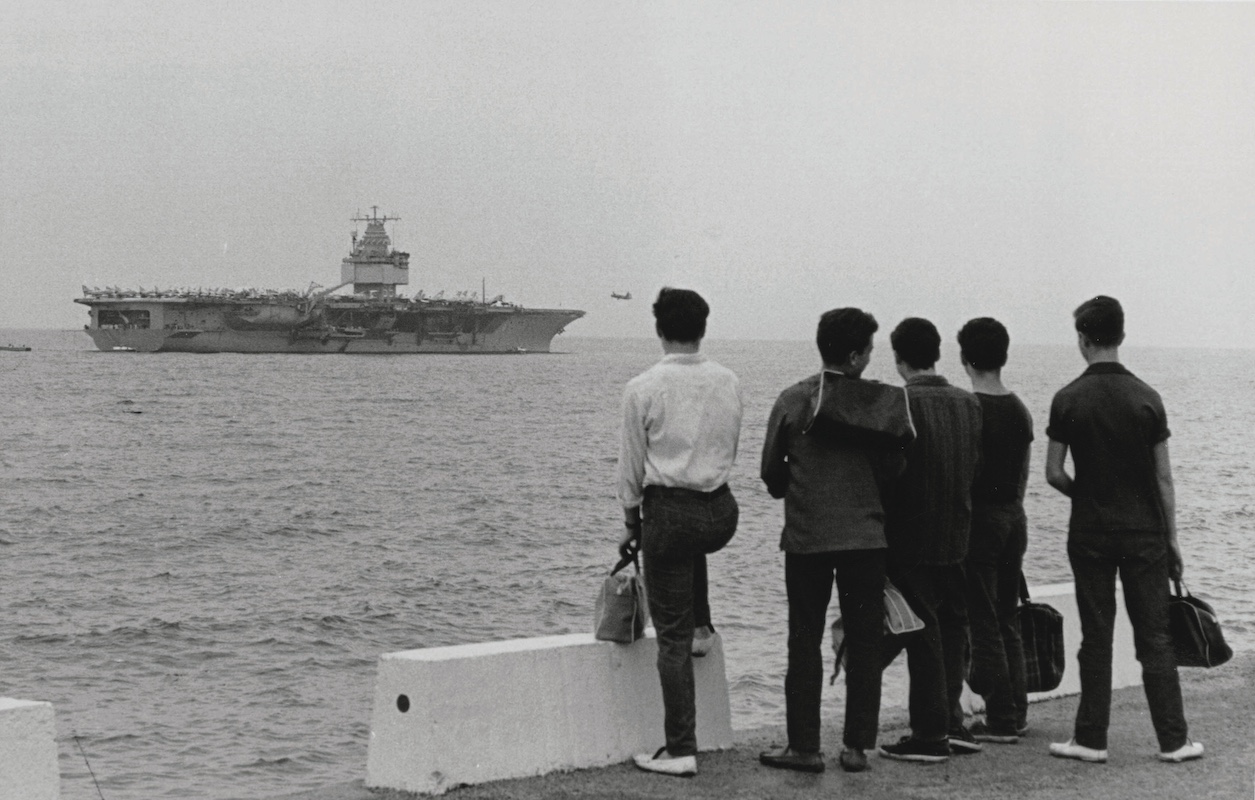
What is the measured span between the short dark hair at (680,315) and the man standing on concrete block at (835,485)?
34 centimetres

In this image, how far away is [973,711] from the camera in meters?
5.20

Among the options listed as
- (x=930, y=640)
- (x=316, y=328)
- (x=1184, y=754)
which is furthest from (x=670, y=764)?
(x=316, y=328)

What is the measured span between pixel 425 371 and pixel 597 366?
29528 mm

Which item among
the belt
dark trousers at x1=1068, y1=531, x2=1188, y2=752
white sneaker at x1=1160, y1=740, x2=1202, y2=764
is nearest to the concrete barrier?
dark trousers at x1=1068, y1=531, x2=1188, y2=752

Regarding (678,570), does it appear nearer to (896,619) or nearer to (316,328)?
(896,619)

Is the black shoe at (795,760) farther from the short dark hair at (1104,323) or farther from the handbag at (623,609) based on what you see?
the short dark hair at (1104,323)

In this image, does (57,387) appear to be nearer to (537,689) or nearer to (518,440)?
(518,440)

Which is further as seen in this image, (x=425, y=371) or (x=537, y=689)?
(x=425, y=371)

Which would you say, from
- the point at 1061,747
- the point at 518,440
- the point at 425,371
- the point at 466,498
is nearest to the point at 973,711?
the point at 1061,747

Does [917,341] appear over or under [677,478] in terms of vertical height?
over

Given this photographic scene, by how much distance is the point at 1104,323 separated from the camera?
4.35 m

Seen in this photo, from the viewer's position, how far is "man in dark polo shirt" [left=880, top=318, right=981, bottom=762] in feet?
14.1

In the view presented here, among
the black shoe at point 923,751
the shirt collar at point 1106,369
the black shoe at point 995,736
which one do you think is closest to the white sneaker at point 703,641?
the black shoe at point 923,751

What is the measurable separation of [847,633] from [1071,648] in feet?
6.48
